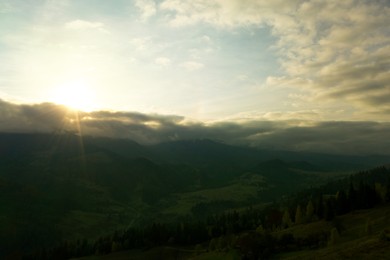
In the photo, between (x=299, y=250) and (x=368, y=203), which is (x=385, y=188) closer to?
(x=368, y=203)

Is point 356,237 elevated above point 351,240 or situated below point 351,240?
below

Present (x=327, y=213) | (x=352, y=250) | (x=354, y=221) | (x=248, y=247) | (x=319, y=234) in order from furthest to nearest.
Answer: (x=327, y=213), (x=354, y=221), (x=319, y=234), (x=248, y=247), (x=352, y=250)

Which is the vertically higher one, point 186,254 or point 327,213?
point 327,213

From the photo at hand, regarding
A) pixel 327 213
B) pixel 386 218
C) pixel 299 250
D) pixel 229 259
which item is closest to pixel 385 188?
pixel 327 213

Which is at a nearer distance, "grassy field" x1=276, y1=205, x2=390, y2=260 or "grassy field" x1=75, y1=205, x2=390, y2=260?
"grassy field" x1=276, y1=205, x2=390, y2=260

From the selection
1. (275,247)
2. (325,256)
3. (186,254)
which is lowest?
(186,254)

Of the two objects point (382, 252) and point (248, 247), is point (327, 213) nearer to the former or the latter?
point (248, 247)

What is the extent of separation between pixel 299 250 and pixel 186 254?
81214 millimetres

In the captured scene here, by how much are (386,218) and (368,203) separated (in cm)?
4783

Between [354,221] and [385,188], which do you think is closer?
[354,221]

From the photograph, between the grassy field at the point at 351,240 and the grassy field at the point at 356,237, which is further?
the grassy field at the point at 351,240

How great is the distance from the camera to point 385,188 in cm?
18825

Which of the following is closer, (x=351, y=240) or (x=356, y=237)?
(x=351, y=240)

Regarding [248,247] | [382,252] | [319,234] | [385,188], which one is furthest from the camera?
[385,188]
